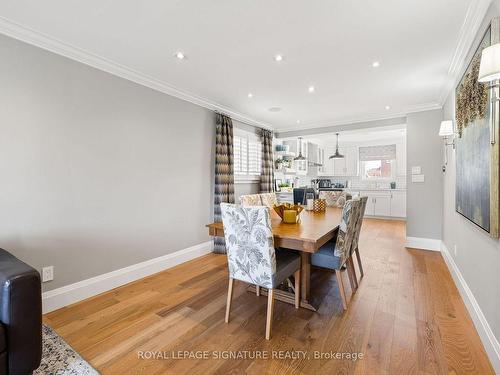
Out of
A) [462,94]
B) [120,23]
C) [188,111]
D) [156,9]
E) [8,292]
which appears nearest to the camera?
[8,292]

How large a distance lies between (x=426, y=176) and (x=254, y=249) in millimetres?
3752

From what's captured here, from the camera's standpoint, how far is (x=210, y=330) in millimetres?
1948

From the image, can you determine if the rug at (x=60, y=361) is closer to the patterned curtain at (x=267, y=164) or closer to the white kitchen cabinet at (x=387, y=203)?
the patterned curtain at (x=267, y=164)

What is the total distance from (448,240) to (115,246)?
4260 millimetres

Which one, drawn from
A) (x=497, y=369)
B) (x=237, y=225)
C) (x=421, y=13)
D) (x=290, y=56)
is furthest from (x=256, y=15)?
(x=497, y=369)

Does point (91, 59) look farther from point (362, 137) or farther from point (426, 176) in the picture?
point (362, 137)

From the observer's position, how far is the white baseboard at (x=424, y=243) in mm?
4059

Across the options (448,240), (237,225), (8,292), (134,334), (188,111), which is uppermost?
(188,111)

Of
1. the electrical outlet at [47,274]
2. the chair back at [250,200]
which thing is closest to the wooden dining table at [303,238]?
the chair back at [250,200]

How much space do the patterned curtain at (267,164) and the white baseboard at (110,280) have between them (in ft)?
6.79

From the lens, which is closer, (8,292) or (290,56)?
(8,292)

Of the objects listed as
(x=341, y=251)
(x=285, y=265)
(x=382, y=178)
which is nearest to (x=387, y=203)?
(x=382, y=178)

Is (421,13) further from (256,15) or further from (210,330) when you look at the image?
(210,330)

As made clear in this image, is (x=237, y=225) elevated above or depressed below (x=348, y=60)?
below
